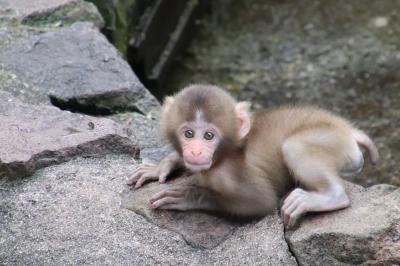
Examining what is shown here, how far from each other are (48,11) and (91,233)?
73.8 inches

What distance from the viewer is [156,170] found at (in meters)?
4.25

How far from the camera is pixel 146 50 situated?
673 centimetres

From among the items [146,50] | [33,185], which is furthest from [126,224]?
[146,50]

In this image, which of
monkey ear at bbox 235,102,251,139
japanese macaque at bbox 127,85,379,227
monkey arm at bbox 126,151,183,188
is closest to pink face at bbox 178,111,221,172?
japanese macaque at bbox 127,85,379,227

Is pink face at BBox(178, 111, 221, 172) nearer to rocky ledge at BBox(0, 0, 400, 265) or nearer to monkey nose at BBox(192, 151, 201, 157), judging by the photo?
monkey nose at BBox(192, 151, 201, 157)

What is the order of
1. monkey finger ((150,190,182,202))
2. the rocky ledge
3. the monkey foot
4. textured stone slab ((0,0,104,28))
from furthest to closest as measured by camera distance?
1. textured stone slab ((0,0,104,28))
2. monkey finger ((150,190,182,202))
3. the monkey foot
4. the rocky ledge

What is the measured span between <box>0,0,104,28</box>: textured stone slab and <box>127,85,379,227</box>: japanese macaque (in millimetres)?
1414

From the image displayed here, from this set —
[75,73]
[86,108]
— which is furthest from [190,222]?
[75,73]

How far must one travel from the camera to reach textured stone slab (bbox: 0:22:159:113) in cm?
481

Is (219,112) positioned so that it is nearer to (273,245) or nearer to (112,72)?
(273,245)

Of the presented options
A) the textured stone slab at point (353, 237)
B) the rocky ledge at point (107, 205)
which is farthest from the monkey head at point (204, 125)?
the textured stone slab at point (353, 237)

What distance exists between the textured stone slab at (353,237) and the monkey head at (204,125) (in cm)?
47

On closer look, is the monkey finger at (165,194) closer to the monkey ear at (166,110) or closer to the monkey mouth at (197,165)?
the monkey mouth at (197,165)

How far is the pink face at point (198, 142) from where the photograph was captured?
392cm
